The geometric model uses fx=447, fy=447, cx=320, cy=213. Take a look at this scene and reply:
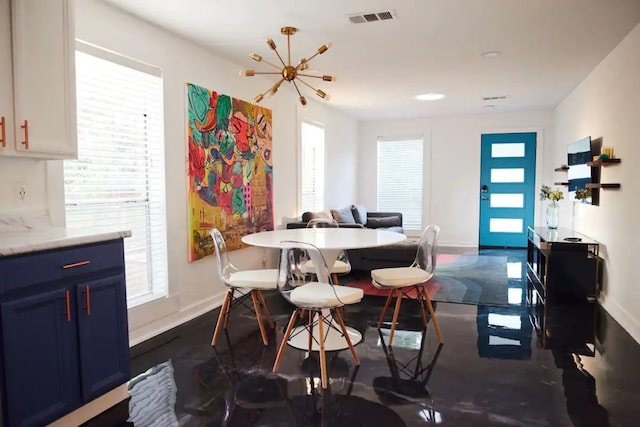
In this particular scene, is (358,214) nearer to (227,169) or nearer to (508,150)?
(508,150)

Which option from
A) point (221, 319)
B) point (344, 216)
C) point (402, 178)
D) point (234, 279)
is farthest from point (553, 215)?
point (221, 319)

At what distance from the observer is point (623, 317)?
3.70 metres

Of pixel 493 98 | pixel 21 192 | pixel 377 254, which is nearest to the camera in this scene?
pixel 21 192

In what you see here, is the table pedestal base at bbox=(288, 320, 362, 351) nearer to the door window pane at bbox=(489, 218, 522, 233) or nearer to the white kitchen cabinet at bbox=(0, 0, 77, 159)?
the white kitchen cabinet at bbox=(0, 0, 77, 159)

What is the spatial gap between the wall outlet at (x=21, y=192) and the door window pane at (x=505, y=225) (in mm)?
7374

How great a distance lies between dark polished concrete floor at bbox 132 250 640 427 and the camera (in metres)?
2.28

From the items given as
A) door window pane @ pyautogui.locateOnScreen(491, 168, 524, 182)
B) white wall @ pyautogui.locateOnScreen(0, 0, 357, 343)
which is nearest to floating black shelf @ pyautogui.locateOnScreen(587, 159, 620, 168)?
white wall @ pyautogui.locateOnScreen(0, 0, 357, 343)

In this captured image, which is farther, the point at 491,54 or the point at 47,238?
the point at 491,54

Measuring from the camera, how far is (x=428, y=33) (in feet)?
12.0

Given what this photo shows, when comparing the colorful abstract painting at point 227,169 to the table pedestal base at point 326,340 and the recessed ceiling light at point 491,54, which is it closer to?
the table pedestal base at point 326,340

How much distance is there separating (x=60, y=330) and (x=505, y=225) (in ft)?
24.7

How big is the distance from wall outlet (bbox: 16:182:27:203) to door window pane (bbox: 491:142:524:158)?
7.34 meters

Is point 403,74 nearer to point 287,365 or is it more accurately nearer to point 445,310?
point 445,310

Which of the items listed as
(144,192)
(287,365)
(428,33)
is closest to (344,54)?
(428,33)
